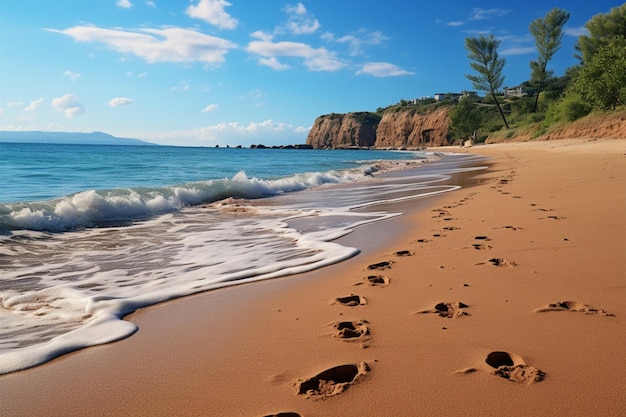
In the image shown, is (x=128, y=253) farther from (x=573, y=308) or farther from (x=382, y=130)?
(x=382, y=130)

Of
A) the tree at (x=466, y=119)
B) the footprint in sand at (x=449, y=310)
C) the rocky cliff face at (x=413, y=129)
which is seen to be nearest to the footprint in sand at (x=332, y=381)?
the footprint in sand at (x=449, y=310)

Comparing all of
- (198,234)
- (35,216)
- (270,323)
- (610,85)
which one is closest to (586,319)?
(270,323)

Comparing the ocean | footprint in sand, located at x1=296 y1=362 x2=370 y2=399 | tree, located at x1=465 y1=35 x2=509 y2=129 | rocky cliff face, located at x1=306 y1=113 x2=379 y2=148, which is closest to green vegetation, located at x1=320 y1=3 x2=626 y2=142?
tree, located at x1=465 y1=35 x2=509 y2=129

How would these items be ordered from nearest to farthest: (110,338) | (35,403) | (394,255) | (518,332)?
(35,403) → (518,332) → (110,338) → (394,255)

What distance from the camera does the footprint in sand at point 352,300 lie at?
9.45 ft

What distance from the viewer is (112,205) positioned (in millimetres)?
8258

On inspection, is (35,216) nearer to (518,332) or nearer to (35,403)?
(35,403)

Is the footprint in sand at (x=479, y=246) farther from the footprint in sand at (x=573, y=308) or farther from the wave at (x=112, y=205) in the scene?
the wave at (x=112, y=205)

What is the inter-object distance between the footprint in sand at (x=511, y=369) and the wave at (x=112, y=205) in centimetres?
670

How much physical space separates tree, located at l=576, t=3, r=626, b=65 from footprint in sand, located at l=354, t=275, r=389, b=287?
48.8m

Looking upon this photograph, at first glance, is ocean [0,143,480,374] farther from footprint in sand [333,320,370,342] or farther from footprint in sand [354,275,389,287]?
footprint in sand [333,320,370,342]

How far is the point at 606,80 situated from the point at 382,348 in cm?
3404

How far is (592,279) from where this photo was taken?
9.78 feet

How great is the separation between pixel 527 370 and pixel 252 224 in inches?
213
